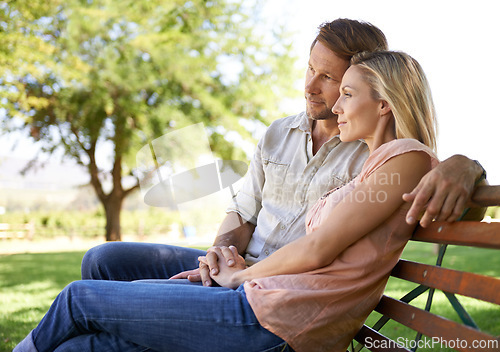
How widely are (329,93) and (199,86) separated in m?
12.9

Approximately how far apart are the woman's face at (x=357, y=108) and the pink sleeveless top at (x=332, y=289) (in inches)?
11.0

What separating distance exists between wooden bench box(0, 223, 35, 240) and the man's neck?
1924 cm

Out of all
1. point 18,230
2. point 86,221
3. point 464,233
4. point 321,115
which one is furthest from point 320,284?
point 86,221

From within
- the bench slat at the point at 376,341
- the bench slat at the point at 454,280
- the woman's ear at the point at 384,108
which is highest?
A: the woman's ear at the point at 384,108

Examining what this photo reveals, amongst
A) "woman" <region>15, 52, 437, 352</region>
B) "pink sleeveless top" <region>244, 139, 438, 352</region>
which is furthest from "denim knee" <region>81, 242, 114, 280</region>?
"pink sleeveless top" <region>244, 139, 438, 352</region>

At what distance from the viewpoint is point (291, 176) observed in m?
2.22

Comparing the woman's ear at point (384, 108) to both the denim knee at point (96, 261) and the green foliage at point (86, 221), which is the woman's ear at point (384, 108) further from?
the green foliage at point (86, 221)

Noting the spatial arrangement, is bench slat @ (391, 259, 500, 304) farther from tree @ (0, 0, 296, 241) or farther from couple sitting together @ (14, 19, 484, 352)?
tree @ (0, 0, 296, 241)

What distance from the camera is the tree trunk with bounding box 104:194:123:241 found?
16.7m

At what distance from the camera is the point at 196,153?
8.13 meters

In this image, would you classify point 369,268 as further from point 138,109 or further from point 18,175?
point 18,175

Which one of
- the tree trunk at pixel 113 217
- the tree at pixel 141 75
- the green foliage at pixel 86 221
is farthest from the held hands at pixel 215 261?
the green foliage at pixel 86 221

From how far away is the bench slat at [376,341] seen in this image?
1403 mm

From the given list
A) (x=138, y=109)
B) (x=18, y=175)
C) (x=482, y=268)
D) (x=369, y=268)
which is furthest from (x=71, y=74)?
(x=369, y=268)
